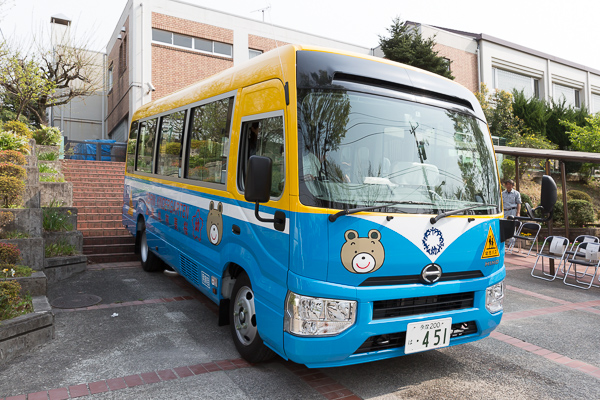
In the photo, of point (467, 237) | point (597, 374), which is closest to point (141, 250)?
point (467, 237)

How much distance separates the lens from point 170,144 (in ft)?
20.9

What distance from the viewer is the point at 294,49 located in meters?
3.61

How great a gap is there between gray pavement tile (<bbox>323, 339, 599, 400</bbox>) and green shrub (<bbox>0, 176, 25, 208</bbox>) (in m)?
5.91

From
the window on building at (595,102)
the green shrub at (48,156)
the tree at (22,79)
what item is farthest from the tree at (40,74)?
the window on building at (595,102)

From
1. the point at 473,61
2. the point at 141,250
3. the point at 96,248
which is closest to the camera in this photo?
the point at 141,250

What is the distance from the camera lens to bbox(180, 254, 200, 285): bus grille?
5.41m

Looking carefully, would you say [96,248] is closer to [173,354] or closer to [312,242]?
[173,354]

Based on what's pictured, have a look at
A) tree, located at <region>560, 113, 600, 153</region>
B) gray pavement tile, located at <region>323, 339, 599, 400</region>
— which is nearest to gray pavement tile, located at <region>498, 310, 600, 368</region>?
gray pavement tile, located at <region>323, 339, 599, 400</region>

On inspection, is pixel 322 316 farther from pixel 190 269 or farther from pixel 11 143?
pixel 11 143

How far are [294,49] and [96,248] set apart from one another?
290 inches

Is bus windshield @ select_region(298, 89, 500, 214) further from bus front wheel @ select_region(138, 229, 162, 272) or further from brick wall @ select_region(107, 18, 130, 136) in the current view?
brick wall @ select_region(107, 18, 130, 136)

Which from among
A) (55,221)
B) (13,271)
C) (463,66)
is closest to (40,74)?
(55,221)

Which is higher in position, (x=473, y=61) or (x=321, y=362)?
(x=473, y=61)

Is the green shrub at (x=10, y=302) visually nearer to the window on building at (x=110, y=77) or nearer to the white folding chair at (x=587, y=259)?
the white folding chair at (x=587, y=259)
